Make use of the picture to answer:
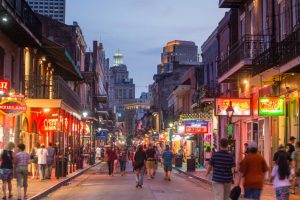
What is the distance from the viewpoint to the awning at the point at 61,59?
1307 inches

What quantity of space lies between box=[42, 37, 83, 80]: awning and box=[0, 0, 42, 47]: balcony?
3.51 meters

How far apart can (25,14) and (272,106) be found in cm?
1078

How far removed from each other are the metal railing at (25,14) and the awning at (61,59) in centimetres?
351

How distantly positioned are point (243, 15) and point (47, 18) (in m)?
34.8

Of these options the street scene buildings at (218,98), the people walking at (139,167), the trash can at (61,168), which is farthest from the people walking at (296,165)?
the trash can at (61,168)

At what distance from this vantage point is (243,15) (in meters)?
33.2

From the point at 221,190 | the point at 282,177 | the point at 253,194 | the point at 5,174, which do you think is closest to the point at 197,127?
the point at 5,174

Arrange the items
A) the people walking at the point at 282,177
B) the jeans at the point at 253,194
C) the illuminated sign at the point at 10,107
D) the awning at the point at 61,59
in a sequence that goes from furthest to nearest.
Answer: the awning at the point at 61,59 → the illuminated sign at the point at 10,107 → the people walking at the point at 282,177 → the jeans at the point at 253,194

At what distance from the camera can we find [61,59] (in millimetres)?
37500

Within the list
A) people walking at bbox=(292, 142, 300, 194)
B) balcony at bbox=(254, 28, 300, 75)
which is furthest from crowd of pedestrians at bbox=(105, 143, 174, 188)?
people walking at bbox=(292, 142, 300, 194)

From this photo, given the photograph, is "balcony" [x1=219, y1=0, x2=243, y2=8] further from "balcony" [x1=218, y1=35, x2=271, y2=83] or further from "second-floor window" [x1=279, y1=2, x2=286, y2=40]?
"second-floor window" [x1=279, y1=2, x2=286, y2=40]

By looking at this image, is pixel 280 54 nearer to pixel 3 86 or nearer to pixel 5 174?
pixel 3 86

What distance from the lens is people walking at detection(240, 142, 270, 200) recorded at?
41.1ft

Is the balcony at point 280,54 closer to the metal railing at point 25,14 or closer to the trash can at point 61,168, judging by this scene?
the metal railing at point 25,14
